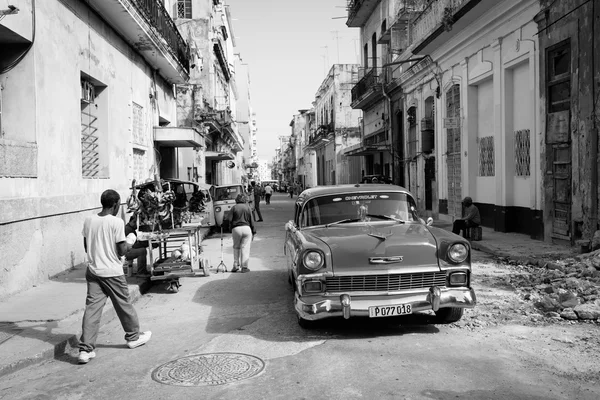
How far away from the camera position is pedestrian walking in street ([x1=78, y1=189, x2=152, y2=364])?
561cm

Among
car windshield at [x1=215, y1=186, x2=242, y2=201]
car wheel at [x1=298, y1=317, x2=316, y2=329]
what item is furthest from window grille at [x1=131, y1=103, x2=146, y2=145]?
car wheel at [x1=298, y1=317, x2=316, y2=329]

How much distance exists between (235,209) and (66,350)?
203 inches

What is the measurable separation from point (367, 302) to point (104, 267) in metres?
2.63

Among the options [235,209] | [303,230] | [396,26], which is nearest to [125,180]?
[235,209]

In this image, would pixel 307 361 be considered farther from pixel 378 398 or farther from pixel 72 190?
pixel 72 190

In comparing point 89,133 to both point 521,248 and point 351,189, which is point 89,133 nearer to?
point 351,189

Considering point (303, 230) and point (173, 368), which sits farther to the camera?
point (303, 230)

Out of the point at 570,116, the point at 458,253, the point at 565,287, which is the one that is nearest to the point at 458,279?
the point at 458,253

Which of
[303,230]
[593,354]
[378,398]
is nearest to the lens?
[378,398]

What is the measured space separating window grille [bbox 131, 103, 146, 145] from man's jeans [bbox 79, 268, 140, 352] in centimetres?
1105

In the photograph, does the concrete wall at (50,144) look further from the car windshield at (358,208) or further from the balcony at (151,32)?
the car windshield at (358,208)

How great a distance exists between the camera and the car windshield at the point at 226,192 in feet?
64.0

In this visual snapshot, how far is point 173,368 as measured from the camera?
5117 mm

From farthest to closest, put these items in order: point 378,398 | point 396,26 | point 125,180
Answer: point 396,26, point 125,180, point 378,398
